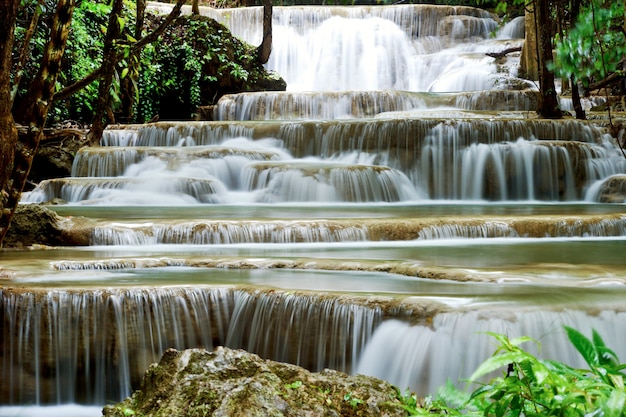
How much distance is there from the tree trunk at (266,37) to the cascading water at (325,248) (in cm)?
381

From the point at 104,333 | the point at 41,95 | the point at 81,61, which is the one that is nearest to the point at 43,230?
the point at 41,95

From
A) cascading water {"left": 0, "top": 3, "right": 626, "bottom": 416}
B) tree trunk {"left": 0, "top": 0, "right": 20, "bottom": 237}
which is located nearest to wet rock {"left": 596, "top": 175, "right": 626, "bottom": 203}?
cascading water {"left": 0, "top": 3, "right": 626, "bottom": 416}

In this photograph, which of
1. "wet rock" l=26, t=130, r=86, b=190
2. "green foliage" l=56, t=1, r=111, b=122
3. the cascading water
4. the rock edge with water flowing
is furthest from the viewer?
"green foliage" l=56, t=1, r=111, b=122

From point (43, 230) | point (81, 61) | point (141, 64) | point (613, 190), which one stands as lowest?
point (43, 230)

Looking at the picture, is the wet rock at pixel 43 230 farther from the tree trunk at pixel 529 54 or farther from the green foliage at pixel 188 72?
the tree trunk at pixel 529 54

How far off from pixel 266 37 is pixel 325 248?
1376cm

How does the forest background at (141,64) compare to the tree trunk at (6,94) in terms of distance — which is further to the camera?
the forest background at (141,64)

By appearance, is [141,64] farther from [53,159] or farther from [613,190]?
[613,190]

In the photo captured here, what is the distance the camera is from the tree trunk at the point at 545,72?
39.2ft

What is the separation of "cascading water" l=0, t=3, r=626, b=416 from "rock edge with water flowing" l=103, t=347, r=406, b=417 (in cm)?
160

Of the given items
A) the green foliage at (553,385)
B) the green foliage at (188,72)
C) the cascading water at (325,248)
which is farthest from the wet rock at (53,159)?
the green foliage at (553,385)

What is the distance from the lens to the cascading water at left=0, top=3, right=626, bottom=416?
408 centimetres

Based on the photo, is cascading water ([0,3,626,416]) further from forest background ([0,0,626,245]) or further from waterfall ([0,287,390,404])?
forest background ([0,0,626,245])

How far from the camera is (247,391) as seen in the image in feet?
6.87
